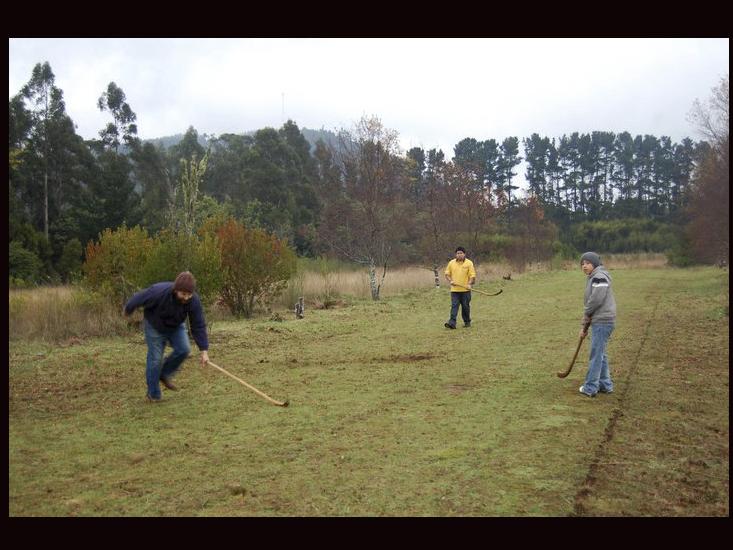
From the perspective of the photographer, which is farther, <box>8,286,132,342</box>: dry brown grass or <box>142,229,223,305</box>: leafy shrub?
<box>8,286,132,342</box>: dry brown grass

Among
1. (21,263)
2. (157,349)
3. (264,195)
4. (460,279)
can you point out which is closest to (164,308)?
(157,349)

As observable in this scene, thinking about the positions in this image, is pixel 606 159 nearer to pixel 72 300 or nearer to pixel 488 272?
pixel 488 272

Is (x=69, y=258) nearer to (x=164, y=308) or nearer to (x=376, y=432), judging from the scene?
(x=164, y=308)

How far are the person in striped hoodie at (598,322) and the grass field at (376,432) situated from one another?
282 millimetres

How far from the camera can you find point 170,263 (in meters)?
13.1

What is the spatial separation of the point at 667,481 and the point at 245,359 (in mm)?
7441

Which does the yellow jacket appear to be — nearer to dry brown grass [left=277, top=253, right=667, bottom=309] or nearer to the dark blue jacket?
dry brown grass [left=277, top=253, right=667, bottom=309]

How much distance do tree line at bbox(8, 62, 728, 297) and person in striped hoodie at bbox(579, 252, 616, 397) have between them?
8.01 metres

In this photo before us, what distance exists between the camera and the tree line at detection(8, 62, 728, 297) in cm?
2503

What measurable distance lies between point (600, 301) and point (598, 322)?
262 mm

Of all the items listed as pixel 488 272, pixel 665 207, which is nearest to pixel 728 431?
pixel 488 272

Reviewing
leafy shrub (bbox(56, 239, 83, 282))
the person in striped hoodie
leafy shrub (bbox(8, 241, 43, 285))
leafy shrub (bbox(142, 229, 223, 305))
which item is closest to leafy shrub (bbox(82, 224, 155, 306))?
leafy shrub (bbox(142, 229, 223, 305))

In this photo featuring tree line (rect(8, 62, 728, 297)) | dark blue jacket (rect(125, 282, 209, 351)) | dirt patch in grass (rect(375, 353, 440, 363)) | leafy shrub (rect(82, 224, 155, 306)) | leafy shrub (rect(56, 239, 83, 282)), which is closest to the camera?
dark blue jacket (rect(125, 282, 209, 351))

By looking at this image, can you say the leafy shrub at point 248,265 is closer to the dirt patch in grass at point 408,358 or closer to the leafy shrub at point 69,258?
the dirt patch in grass at point 408,358
